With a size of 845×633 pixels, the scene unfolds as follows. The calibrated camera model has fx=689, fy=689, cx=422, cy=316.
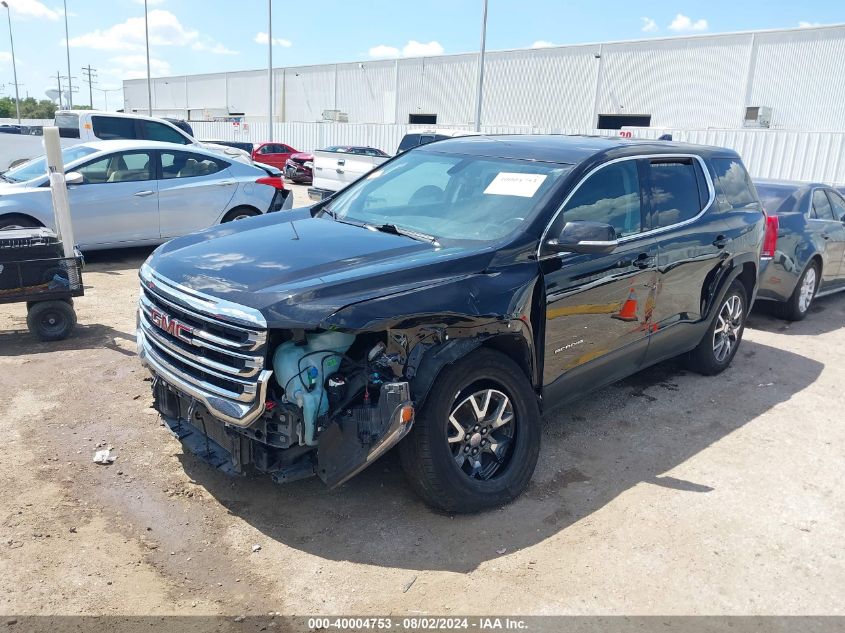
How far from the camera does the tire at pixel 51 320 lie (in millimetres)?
5941

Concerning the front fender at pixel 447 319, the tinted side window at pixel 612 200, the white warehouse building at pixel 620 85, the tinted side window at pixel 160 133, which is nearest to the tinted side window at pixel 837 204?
the tinted side window at pixel 612 200

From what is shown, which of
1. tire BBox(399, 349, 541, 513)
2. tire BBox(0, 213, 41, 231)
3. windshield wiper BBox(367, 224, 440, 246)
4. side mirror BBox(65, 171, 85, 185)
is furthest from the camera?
tire BBox(0, 213, 41, 231)

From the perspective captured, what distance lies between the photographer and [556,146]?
4711mm

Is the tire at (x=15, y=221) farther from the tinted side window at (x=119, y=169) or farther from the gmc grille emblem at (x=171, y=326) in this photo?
the gmc grille emblem at (x=171, y=326)

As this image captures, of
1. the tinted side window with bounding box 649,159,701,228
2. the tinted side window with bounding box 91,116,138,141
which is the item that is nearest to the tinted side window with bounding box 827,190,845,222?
the tinted side window with bounding box 649,159,701,228

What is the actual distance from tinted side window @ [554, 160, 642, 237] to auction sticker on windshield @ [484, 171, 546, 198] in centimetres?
24

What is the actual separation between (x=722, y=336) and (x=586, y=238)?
2.90m

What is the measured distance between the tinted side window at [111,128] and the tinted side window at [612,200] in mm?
12559

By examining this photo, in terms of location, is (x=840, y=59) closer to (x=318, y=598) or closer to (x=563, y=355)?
(x=563, y=355)

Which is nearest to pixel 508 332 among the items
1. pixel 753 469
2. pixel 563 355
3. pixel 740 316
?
pixel 563 355

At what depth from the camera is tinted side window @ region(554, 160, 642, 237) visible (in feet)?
13.9

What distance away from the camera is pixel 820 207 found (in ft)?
28.4

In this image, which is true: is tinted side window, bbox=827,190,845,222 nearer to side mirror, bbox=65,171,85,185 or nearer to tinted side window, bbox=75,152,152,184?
tinted side window, bbox=75,152,152,184

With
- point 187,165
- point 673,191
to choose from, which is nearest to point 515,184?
Answer: point 673,191
